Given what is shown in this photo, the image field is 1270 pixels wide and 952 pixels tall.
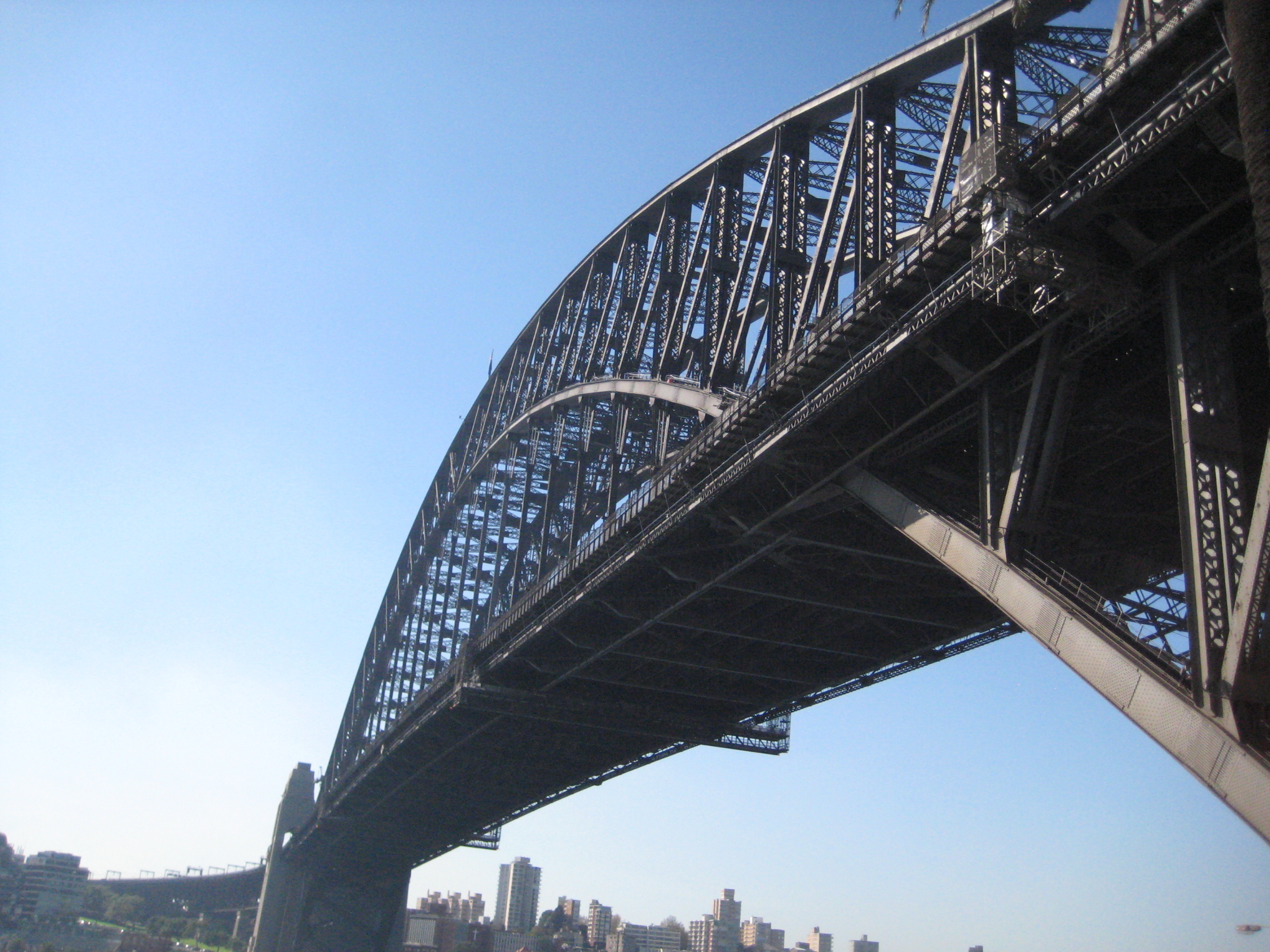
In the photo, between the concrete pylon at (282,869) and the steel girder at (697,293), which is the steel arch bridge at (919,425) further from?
the concrete pylon at (282,869)

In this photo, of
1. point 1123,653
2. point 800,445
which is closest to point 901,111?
point 800,445

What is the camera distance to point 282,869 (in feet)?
343

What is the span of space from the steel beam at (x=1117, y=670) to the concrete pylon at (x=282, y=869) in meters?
97.1

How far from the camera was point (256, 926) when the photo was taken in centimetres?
10325

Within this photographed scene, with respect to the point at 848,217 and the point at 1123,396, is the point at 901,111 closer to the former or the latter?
the point at 848,217

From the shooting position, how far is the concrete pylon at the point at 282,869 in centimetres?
10200

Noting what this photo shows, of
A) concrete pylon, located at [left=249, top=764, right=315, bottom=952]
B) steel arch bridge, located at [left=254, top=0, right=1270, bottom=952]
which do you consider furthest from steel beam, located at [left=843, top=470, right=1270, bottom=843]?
concrete pylon, located at [left=249, top=764, right=315, bottom=952]

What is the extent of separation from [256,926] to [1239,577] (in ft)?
350

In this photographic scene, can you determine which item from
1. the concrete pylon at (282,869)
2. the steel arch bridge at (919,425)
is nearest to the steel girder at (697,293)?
the steel arch bridge at (919,425)

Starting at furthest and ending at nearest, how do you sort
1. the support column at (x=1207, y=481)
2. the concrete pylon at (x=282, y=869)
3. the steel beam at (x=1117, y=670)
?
the concrete pylon at (x=282, y=869), the support column at (x=1207, y=481), the steel beam at (x=1117, y=670)

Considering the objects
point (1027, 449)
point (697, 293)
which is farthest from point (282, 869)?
point (1027, 449)

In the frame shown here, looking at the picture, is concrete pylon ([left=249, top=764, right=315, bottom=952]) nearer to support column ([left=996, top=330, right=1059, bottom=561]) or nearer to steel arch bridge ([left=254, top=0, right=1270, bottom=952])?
steel arch bridge ([left=254, top=0, right=1270, bottom=952])

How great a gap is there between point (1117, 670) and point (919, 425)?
29.7ft

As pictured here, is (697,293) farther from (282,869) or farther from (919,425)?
(282,869)
